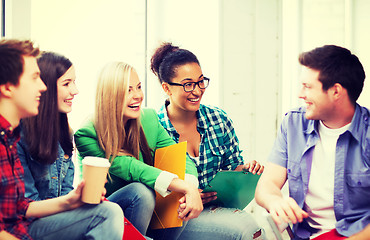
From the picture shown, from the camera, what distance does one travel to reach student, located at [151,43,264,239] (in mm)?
2404

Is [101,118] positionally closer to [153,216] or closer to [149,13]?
[153,216]

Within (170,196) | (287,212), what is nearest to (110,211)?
(170,196)

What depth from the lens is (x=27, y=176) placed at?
170cm

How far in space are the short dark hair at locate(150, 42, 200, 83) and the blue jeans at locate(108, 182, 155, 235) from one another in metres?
0.77

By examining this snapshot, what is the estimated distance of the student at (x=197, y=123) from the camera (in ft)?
7.89

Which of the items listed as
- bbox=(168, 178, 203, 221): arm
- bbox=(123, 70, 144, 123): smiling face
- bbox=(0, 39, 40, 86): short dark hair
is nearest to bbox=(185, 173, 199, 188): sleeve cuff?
bbox=(168, 178, 203, 221): arm

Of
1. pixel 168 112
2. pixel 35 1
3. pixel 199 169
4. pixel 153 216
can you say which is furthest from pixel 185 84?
pixel 35 1

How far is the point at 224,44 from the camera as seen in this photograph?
3.26 m

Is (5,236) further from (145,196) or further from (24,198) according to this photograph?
(145,196)

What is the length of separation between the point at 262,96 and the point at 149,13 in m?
Answer: 1.03

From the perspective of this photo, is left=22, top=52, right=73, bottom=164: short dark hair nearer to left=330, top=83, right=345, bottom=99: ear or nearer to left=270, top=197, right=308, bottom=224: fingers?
left=270, top=197, right=308, bottom=224: fingers

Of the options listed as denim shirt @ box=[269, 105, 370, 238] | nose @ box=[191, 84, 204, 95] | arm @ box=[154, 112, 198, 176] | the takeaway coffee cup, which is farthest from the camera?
nose @ box=[191, 84, 204, 95]

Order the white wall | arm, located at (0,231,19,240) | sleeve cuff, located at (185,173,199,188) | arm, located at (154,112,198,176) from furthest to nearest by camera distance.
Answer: the white wall → arm, located at (154,112,198,176) → sleeve cuff, located at (185,173,199,188) → arm, located at (0,231,19,240)

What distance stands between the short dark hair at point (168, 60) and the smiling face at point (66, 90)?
68 cm
